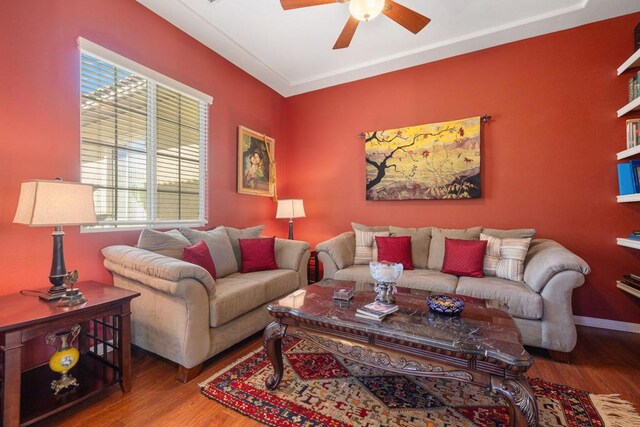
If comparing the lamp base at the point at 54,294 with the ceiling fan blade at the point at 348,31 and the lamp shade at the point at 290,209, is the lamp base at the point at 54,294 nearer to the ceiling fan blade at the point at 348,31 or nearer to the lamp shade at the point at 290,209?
the lamp shade at the point at 290,209

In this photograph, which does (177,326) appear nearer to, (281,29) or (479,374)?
(479,374)

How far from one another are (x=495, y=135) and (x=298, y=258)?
8.49 feet

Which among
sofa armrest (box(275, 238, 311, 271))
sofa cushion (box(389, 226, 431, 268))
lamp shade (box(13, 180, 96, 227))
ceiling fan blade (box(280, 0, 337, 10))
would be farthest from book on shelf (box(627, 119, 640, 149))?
lamp shade (box(13, 180, 96, 227))

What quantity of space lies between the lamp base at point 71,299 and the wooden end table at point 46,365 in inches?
1.2

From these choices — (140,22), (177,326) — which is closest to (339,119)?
(140,22)

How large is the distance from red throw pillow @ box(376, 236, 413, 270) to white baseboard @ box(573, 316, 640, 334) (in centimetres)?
170

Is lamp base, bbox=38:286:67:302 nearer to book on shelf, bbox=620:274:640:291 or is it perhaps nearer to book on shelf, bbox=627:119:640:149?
book on shelf, bbox=620:274:640:291

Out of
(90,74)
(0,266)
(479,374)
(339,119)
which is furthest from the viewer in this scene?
(339,119)

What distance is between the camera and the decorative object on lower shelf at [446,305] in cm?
156

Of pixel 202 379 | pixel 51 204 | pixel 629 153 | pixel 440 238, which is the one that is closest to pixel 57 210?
pixel 51 204

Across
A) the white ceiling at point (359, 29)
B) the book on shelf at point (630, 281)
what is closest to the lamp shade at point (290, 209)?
the white ceiling at point (359, 29)

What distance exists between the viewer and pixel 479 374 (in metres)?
1.20

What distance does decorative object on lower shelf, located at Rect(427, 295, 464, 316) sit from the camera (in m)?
1.56

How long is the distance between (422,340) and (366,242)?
2.00m
